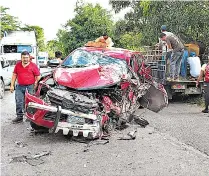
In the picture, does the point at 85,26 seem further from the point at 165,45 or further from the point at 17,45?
the point at 165,45

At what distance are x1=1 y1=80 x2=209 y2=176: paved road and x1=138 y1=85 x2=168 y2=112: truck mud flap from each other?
0.81 metres

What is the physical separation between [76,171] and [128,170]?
2.29 feet

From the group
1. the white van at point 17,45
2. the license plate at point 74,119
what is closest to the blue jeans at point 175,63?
the license plate at point 74,119

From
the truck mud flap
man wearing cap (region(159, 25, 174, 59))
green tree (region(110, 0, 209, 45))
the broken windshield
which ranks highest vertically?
green tree (region(110, 0, 209, 45))

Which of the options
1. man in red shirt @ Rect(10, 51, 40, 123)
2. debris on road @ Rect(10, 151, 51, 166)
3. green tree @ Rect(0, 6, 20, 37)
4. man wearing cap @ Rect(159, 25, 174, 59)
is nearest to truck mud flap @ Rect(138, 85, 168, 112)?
man wearing cap @ Rect(159, 25, 174, 59)

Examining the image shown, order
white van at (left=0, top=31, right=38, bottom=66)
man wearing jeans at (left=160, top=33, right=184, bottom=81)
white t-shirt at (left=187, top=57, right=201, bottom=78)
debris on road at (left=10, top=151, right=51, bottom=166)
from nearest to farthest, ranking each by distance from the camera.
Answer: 1. debris on road at (left=10, top=151, right=51, bottom=166)
2. man wearing jeans at (left=160, top=33, right=184, bottom=81)
3. white t-shirt at (left=187, top=57, right=201, bottom=78)
4. white van at (left=0, top=31, right=38, bottom=66)

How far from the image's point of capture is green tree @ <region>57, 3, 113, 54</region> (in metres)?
29.6

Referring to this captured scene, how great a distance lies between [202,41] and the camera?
567 inches

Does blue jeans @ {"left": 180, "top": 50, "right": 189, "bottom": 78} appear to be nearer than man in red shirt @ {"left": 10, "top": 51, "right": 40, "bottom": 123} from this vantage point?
No

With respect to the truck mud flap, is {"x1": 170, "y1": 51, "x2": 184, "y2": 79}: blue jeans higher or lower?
higher

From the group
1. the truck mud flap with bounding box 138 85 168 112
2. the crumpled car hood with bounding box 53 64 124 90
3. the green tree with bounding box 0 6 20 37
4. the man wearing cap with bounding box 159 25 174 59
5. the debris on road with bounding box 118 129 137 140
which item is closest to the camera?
the debris on road with bounding box 118 129 137 140

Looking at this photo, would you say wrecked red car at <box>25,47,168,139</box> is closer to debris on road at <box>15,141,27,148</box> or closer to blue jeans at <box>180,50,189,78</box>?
debris on road at <box>15,141,27,148</box>

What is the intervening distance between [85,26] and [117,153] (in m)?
25.1

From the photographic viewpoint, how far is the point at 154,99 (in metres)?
8.98
